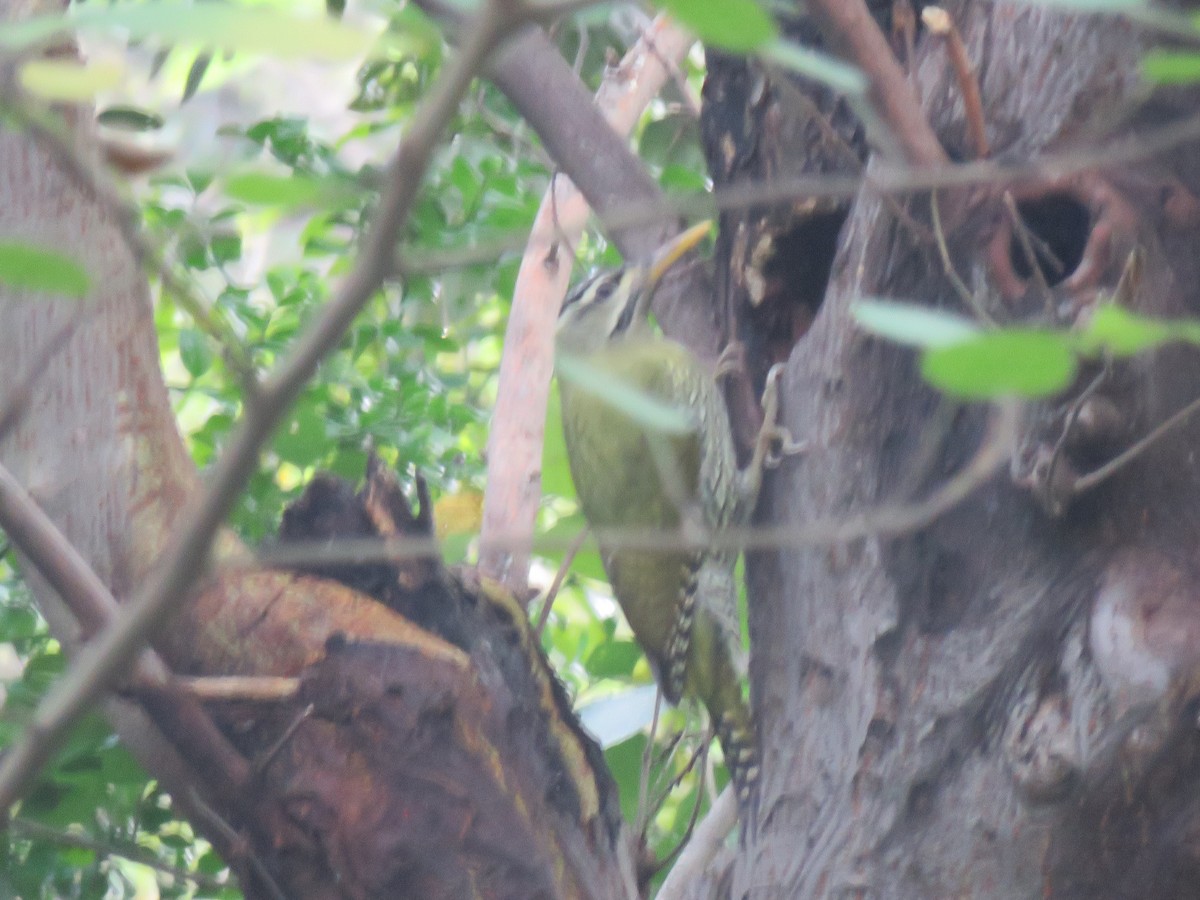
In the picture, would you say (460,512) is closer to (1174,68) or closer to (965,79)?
(965,79)

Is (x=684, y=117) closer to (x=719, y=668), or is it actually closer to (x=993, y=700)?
(x=719, y=668)

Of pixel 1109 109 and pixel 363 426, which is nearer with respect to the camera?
pixel 1109 109

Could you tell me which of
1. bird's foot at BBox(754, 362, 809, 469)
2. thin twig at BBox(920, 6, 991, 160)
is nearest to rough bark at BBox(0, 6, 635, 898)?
bird's foot at BBox(754, 362, 809, 469)

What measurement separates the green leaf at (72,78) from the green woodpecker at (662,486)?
64.9 inches

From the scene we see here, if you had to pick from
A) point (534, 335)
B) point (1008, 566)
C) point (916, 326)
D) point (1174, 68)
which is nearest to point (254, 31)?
point (916, 326)

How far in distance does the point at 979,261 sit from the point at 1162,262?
205 mm

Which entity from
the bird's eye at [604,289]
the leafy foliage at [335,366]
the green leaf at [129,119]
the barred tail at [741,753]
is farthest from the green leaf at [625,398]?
the bird's eye at [604,289]

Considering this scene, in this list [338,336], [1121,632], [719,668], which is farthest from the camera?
[719,668]

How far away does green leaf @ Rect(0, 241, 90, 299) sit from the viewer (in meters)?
0.56

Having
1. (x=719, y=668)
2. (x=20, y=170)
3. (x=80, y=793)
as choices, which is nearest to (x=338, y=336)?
(x=20, y=170)

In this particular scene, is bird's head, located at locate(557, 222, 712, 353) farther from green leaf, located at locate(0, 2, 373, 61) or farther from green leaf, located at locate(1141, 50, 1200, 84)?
green leaf, located at locate(0, 2, 373, 61)

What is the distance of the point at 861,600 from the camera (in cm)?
175

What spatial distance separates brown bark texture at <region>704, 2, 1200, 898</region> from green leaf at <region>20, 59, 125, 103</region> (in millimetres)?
936

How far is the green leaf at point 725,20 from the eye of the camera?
558 mm
